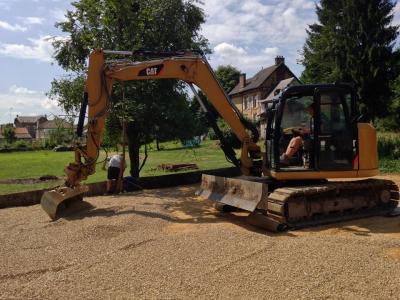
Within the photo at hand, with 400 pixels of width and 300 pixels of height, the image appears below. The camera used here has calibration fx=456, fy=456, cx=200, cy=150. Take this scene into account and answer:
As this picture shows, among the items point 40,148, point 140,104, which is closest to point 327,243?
point 140,104

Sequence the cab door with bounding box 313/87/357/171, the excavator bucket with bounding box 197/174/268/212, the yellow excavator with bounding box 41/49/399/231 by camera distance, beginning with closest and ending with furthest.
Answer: the excavator bucket with bounding box 197/174/268/212 < the yellow excavator with bounding box 41/49/399/231 < the cab door with bounding box 313/87/357/171

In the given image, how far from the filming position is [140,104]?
43.5ft

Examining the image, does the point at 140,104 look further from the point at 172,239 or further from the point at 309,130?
the point at 172,239

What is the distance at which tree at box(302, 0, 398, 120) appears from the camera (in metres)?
20.9

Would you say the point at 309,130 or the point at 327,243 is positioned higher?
the point at 309,130

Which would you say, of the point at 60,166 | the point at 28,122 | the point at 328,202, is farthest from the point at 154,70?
the point at 28,122

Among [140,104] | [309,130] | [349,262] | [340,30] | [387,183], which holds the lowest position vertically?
[349,262]

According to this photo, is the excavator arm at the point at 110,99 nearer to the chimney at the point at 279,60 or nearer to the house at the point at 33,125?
the chimney at the point at 279,60

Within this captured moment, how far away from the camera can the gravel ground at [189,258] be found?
5160mm

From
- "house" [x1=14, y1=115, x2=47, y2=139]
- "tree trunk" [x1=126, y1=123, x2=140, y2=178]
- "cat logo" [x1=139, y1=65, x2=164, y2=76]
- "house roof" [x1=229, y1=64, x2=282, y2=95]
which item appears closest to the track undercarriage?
"cat logo" [x1=139, y1=65, x2=164, y2=76]

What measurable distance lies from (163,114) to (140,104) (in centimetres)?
84

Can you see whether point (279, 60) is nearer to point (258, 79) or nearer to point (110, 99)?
point (258, 79)

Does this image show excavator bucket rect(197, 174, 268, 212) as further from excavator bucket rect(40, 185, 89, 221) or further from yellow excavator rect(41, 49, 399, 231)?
excavator bucket rect(40, 185, 89, 221)

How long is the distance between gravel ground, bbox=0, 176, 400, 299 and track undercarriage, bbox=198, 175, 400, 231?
327 mm
